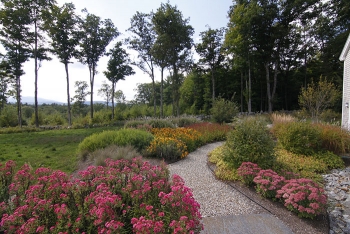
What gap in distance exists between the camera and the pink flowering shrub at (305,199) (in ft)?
7.73

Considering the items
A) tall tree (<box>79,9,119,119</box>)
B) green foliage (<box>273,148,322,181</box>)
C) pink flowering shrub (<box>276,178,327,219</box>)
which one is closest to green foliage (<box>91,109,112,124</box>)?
tall tree (<box>79,9,119,119</box>)

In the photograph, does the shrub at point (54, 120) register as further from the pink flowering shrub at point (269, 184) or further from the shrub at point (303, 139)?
the pink flowering shrub at point (269, 184)

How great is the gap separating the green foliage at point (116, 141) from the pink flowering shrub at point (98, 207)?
326 centimetres

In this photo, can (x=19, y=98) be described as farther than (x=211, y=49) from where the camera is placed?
No

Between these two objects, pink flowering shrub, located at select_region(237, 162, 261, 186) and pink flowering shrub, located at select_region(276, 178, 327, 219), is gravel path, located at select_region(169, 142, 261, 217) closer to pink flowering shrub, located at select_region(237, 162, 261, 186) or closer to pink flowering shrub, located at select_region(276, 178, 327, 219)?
pink flowering shrub, located at select_region(237, 162, 261, 186)

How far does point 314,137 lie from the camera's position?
5.11 meters

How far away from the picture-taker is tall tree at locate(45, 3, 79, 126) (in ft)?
45.2

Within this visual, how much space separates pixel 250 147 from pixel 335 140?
3.15 metres

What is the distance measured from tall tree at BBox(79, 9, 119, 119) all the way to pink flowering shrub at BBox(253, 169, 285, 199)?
15.8 m

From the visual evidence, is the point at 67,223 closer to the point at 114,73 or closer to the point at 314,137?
the point at 314,137

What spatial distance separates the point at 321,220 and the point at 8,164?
4.03m

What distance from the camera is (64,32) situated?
47.3 feet

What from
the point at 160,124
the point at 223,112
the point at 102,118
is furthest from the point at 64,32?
the point at 223,112

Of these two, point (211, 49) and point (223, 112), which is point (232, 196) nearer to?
point (223, 112)
